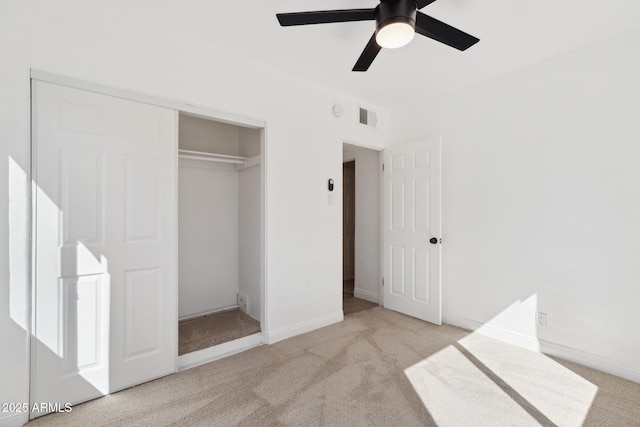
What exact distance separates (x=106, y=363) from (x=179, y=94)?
80.9 inches

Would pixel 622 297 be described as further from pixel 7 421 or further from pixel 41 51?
pixel 41 51

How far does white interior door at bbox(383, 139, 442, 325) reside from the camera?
336 centimetres

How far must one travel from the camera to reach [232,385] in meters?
2.14

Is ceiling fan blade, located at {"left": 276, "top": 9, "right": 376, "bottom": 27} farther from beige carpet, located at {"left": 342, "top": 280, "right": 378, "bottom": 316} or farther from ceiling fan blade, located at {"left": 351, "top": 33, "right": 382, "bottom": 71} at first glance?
beige carpet, located at {"left": 342, "top": 280, "right": 378, "bottom": 316}

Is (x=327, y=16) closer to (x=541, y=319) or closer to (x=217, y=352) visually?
(x=217, y=352)

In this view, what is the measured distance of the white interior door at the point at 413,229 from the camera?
3.36 meters

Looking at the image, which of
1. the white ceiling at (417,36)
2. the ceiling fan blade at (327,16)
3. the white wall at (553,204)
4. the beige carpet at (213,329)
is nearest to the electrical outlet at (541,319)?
the white wall at (553,204)

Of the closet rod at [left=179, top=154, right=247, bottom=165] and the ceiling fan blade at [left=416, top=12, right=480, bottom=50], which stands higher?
the ceiling fan blade at [left=416, top=12, right=480, bottom=50]

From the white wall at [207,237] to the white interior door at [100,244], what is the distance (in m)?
1.15

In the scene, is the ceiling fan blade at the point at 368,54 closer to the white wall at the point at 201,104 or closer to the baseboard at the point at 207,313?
the white wall at the point at 201,104

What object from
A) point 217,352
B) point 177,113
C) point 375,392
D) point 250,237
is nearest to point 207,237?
point 250,237

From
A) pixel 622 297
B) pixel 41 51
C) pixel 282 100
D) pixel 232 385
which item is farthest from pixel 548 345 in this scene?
pixel 41 51

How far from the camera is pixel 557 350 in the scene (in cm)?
258

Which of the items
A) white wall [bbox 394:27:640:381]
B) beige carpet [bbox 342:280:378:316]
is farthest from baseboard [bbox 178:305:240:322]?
white wall [bbox 394:27:640:381]
